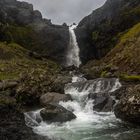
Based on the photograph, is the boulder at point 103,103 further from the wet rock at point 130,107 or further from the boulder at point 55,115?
the boulder at point 55,115

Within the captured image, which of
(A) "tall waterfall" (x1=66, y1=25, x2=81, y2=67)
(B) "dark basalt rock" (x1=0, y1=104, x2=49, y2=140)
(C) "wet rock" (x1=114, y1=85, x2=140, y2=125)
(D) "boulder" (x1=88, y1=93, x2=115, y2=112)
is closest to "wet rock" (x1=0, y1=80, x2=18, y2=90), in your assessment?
(B) "dark basalt rock" (x1=0, y1=104, x2=49, y2=140)

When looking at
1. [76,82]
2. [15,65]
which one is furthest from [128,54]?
→ [15,65]

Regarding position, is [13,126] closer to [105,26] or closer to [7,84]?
[7,84]

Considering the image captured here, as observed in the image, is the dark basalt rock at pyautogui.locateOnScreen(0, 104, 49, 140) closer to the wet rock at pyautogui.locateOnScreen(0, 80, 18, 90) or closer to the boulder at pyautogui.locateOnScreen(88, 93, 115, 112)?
the wet rock at pyautogui.locateOnScreen(0, 80, 18, 90)

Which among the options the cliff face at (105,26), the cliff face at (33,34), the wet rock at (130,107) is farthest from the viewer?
the cliff face at (33,34)

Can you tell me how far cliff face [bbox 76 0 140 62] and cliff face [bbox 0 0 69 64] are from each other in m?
7.42

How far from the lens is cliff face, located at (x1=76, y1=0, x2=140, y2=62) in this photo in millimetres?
113188

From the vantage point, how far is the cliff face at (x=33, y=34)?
387 ft

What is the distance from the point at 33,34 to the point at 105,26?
2833 centimetres

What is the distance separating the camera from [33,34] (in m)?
127

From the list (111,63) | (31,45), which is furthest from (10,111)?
(31,45)

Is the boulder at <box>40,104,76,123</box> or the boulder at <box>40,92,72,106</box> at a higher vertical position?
the boulder at <box>40,92,72,106</box>

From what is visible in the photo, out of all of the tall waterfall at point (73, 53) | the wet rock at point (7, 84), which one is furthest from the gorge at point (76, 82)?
the wet rock at point (7, 84)

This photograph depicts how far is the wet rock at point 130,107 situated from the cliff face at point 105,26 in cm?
6886
